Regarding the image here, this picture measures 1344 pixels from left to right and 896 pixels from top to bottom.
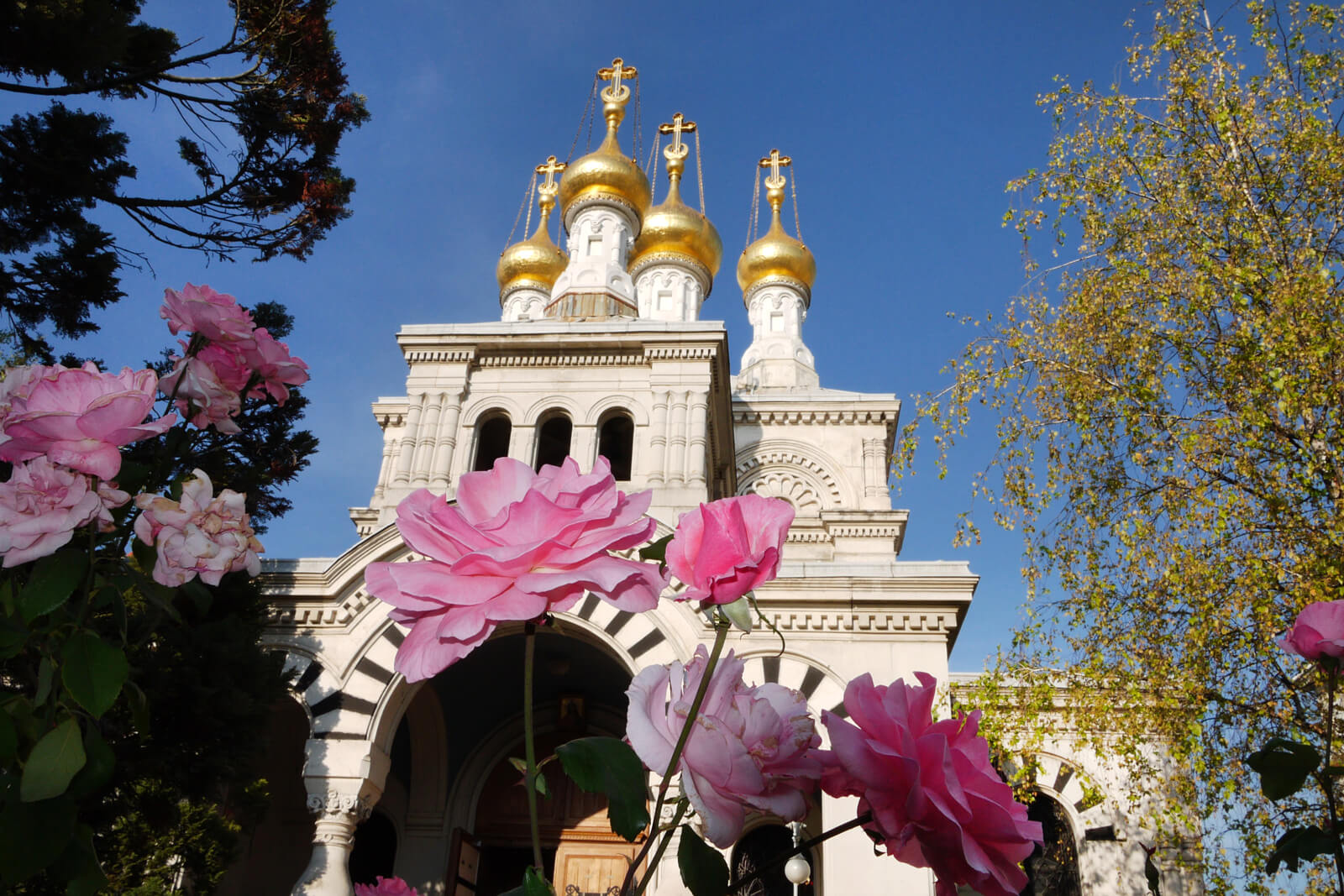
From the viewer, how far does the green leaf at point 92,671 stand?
169cm

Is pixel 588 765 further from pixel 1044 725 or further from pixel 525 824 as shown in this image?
pixel 525 824

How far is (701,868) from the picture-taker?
1.31 metres

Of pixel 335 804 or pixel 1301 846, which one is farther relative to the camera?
pixel 335 804

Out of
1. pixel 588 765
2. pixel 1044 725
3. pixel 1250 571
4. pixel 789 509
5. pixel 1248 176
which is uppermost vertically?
pixel 1248 176

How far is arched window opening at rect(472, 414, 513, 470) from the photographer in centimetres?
1672

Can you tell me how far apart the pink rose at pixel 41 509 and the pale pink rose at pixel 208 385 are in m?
0.41

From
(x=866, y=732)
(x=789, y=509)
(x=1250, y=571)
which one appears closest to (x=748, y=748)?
(x=866, y=732)

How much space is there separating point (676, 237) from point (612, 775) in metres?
26.0

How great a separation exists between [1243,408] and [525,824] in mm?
10624

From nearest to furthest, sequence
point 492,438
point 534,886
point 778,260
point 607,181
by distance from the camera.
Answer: point 534,886 → point 492,438 → point 607,181 → point 778,260

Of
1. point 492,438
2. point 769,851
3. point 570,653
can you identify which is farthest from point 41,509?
point 492,438

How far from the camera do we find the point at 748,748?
50.5 inches

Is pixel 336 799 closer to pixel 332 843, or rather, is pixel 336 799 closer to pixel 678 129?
pixel 332 843

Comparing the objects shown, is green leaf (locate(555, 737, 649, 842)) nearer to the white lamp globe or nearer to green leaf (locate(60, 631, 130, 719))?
green leaf (locate(60, 631, 130, 719))
